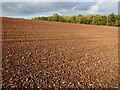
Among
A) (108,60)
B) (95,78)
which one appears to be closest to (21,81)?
(95,78)

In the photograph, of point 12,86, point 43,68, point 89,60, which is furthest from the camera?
point 89,60

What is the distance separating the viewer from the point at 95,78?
26.2ft

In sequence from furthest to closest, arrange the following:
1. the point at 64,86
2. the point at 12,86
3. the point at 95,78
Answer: the point at 95,78
the point at 64,86
the point at 12,86

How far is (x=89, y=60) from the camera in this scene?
1083cm

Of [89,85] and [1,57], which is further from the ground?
[1,57]

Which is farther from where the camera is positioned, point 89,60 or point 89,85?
point 89,60

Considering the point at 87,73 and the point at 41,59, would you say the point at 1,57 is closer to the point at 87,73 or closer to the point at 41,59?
the point at 41,59

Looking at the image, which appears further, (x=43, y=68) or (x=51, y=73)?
(x=43, y=68)

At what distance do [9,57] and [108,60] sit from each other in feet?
17.5

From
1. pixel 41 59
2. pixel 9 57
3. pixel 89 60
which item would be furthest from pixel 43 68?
pixel 89 60

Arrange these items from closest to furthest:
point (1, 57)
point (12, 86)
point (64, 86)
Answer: point (12, 86) < point (64, 86) < point (1, 57)

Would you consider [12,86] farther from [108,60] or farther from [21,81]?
[108,60]

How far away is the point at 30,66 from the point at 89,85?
2809mm

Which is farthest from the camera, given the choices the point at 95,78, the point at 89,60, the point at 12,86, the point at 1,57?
the point at 89,60
